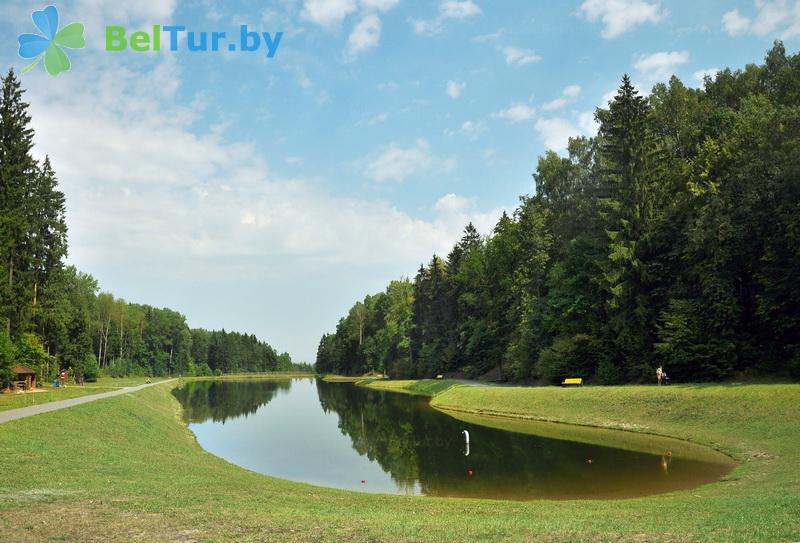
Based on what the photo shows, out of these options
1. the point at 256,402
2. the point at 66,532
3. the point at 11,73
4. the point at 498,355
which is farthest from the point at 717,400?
the point at 11,73

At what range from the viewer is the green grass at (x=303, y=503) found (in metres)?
10.5

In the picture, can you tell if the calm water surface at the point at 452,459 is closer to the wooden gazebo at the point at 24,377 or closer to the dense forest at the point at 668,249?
the dense forest at the point at 668,249

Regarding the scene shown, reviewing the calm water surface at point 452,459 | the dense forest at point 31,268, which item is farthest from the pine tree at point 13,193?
the calm water surface at point 452,459

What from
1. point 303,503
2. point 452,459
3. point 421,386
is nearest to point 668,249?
point 452,459

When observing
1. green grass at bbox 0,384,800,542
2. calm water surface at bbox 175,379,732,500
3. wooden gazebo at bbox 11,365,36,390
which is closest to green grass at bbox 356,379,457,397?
calm water surface at bbox 175,379,732,500

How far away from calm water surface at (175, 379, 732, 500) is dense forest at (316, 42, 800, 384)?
40.8 feet

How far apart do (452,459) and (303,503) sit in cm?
1381

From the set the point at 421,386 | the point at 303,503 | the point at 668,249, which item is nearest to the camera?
the point at 303,503

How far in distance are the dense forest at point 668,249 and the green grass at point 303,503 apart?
9646 millimetres

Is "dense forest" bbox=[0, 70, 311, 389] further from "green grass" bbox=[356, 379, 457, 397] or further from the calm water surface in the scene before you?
"green grass" bbox=[356, 379, 457, 397]

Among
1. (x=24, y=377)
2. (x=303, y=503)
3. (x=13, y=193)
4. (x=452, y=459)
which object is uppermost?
(x=13, y=193)

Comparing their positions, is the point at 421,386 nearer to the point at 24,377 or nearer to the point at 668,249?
the point at 668,249

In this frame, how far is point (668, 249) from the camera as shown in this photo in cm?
4484

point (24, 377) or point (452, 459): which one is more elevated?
point (24, 377)
